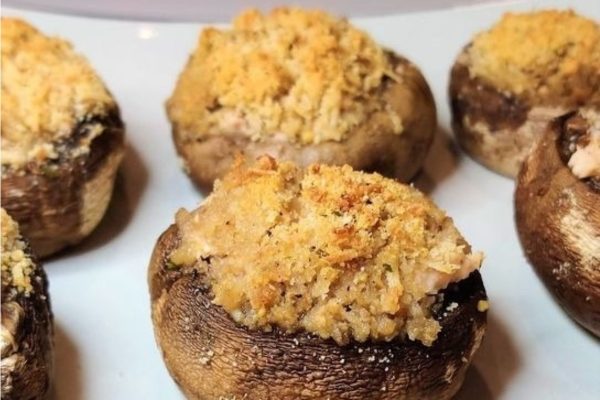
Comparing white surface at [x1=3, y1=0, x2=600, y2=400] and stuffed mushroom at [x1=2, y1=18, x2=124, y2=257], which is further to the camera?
stuffed mushroom at [x1=2, y1=18, x2=124, y2=257]

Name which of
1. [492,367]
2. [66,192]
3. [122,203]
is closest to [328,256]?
[492,367]

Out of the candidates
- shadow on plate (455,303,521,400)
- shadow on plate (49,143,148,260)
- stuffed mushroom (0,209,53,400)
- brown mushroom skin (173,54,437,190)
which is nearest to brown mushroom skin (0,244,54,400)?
stuffed mushroom (0,209,53,400)

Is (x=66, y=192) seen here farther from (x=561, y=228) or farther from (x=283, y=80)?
(x=561, y=228)

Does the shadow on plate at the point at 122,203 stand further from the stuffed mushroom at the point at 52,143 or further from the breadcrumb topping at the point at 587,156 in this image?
the breadcrumb topping at the point at 587,156

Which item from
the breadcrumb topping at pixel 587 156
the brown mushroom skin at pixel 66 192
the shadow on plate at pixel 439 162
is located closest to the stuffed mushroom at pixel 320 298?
the breadcrumb topping at pixel 587 156

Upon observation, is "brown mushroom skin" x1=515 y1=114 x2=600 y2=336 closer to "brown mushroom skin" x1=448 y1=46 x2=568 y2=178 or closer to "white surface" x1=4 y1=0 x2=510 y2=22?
"brown mushroom skin" x1=448 y1=46 x2=568 y2=178

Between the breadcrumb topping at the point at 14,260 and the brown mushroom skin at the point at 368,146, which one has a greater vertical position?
the breadcrumb topping at the point at 14,260
